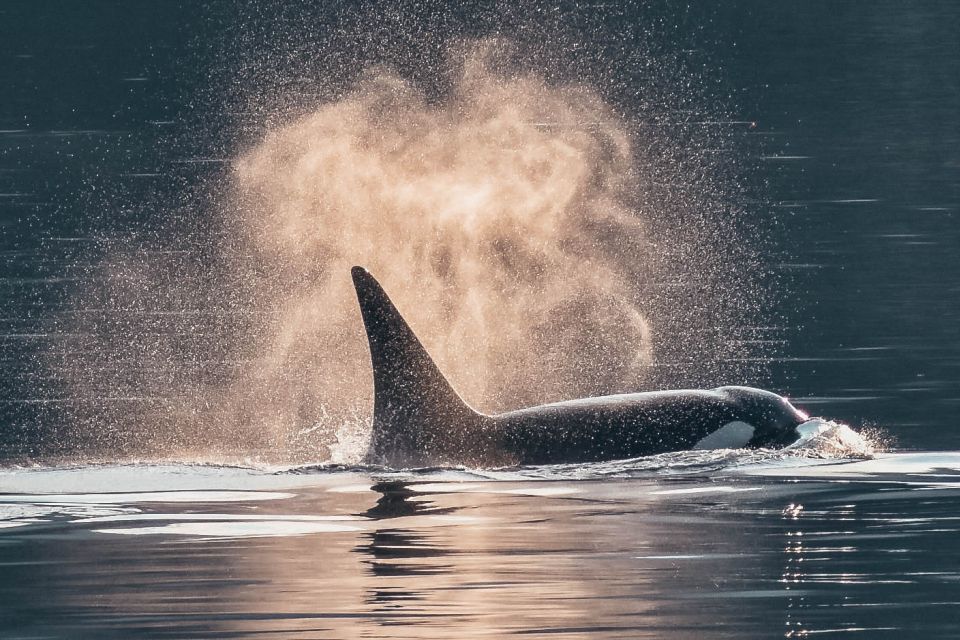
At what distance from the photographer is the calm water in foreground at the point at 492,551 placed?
9664 millimetres

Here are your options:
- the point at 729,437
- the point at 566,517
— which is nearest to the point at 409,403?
the point at 729,437

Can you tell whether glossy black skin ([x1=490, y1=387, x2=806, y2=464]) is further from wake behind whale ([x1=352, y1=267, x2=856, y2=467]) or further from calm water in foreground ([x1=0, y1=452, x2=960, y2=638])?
calm water in foreground ([x1=0, y1=452, x2=960, y2=638])

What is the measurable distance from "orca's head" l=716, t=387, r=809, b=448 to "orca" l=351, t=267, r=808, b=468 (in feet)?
0.28

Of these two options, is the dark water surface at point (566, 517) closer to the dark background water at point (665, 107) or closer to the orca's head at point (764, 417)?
the dark background water at point (665, 107)

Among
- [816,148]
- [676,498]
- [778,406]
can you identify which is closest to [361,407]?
[778,406]

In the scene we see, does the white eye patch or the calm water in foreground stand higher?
the white eye patch

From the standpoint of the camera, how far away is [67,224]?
51.8 m

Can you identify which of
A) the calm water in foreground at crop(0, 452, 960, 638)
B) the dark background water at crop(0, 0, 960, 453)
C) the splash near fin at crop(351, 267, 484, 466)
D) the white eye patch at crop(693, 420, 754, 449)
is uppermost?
the dark background water at crop(0, 0, 960, 453)

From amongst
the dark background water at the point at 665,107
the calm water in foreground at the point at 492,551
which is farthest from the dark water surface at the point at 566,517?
the dark background water at the point at 665,107

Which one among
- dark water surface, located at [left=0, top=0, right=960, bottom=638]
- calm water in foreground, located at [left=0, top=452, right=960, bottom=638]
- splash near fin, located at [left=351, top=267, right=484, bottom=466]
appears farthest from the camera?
splash near fin, located at [left=351, top=267, right=484, bottom=466]

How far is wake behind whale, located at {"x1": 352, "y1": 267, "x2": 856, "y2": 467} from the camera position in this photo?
52.1 feet

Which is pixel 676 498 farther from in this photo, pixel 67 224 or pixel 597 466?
pixel 67 224

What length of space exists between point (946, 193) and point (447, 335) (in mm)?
26819

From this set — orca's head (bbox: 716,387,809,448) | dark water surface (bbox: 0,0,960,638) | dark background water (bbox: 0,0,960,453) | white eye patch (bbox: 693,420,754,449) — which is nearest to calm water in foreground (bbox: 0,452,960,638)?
dark water surface (bbox: 0,0,960,638)
